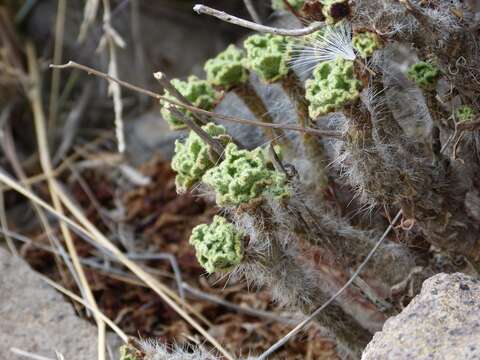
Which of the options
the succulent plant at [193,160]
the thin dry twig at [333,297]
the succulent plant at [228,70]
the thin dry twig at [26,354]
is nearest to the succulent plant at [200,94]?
the succulent plant at [228,70]

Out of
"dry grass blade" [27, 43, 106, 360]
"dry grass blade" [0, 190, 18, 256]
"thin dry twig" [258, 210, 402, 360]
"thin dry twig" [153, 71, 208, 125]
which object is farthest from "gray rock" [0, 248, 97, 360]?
"thin dry twig" [153, 71, 208, 125]

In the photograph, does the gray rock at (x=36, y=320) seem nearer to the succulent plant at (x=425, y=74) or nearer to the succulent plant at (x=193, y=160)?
the succulent plant at (x=193, y=160)

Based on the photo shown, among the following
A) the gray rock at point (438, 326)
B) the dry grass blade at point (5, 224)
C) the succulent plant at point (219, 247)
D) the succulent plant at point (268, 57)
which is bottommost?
the dry grass blade at point (5, 224)

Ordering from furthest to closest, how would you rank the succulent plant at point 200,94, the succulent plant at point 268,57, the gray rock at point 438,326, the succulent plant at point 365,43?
the succulent plant at point 200,94, the succulent plant at point 268,57, the succulent plant at point 365,43, the gray rock at point 438,326

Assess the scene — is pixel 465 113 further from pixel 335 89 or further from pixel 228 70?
pixel 228 70

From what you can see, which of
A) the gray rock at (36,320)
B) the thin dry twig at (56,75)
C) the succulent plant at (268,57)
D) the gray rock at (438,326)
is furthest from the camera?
the thin dry twig at (56,75)

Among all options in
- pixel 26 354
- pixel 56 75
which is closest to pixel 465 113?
pixel 26 354
